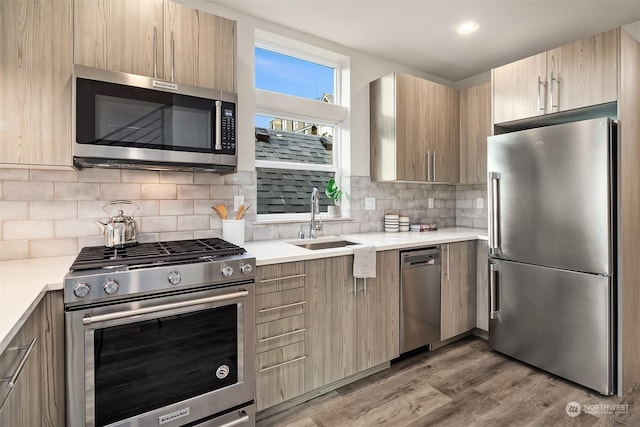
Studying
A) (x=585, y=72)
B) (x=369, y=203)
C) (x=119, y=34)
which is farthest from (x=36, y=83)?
(x=585, y=72)

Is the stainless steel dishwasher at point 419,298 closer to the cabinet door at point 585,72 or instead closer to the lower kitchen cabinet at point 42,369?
the cabinet door at point 585,72

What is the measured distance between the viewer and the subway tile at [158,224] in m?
2.11

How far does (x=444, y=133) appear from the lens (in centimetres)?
332

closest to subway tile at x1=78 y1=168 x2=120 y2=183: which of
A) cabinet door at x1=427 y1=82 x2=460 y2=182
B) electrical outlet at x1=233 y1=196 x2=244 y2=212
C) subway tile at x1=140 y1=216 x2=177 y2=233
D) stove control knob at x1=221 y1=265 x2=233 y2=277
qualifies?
subway tile at x1=140 y1=216 x2=177 y2=233

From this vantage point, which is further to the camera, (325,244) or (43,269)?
(325,244)

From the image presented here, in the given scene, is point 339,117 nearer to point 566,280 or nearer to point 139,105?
point 139,105

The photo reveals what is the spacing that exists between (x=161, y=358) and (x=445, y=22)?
2.91 metres

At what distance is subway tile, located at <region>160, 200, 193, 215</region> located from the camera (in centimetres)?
218

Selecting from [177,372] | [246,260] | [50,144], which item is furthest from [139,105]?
[177,372]

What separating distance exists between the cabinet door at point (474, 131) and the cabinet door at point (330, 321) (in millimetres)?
1879

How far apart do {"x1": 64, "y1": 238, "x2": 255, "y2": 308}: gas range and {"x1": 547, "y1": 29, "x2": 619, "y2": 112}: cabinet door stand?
94.6 inches

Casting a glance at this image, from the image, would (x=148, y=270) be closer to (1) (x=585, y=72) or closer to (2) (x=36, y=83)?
(2) (x=36, y=83)

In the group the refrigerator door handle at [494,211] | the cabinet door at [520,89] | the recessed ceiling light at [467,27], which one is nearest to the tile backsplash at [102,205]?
the refrigerator door handle at [494,211]

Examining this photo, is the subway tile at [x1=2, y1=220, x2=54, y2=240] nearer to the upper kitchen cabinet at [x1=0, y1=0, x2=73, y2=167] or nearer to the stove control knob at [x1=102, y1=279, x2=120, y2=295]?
the upper kitchen cabinet at [x1=0, y1=0, x2=73, y2=167]
